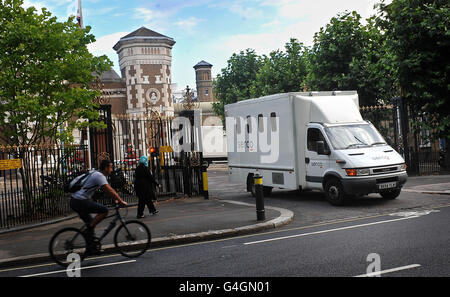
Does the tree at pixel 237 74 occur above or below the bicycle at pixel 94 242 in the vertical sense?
above

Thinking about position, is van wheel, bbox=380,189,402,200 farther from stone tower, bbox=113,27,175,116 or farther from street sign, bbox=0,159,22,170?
stone tower, bbox=113,27,175,116

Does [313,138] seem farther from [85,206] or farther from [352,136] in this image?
[85,206]

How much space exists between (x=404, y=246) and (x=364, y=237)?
1.05m

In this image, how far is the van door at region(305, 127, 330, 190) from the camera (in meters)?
13.6

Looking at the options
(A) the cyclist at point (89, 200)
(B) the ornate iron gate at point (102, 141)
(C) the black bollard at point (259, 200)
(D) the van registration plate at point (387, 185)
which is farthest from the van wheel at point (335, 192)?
(B) the ornate iron gate at point (102, 141)

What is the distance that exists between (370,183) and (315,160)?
1.85 meters

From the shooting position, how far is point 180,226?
11.0 metres

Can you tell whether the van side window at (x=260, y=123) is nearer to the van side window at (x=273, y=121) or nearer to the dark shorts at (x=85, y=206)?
the van side window at (x=273, y=121)

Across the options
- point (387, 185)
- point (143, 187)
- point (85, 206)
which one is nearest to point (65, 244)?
point (85, 206)

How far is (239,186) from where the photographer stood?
70.2ft

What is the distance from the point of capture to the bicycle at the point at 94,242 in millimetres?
7992

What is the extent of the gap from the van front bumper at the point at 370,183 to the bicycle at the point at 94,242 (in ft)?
20.3
